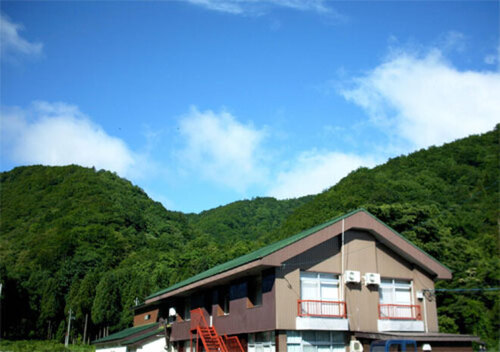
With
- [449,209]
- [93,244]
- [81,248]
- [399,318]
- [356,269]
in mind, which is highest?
[93,244]

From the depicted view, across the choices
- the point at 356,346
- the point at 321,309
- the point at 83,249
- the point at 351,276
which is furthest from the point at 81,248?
the point at 356,346

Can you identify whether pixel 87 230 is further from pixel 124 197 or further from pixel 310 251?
pixel 310 251

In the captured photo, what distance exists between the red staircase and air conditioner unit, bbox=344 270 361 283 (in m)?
5.76

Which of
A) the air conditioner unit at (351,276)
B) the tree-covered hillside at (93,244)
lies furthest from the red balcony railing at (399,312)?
the tree-covered hillside at (93,244)

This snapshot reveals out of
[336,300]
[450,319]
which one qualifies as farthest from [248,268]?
[450,319]

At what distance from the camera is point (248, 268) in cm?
2027

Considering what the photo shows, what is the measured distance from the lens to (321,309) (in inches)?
816

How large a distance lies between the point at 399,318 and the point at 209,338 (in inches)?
366

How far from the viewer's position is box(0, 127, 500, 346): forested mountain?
37.8m

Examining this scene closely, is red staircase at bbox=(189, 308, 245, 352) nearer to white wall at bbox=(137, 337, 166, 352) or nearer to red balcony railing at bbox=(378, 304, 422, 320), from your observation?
white wall at bbox=(137, 337, 166, 352)

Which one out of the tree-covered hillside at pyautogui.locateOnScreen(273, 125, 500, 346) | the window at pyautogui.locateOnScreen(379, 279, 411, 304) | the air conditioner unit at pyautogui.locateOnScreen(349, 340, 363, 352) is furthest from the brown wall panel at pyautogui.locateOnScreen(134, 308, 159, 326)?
the air conditioner unit at pyautogui.locateOnScreen(349, 340, 363, 352)

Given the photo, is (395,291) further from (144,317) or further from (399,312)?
(144,317)

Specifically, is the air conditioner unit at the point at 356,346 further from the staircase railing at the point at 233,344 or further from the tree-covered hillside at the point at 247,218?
the tree-covered hillside at the point at 247,218

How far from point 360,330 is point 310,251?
13.1ft
